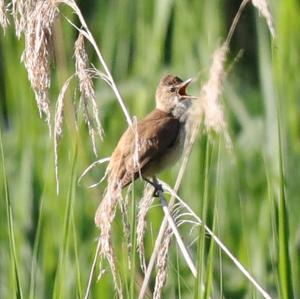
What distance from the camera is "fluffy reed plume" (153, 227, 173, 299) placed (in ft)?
8.00

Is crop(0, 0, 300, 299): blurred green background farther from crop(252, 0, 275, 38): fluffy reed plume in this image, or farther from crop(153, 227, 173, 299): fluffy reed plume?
crop(252, 0, 275, 38): fluffy reed plume

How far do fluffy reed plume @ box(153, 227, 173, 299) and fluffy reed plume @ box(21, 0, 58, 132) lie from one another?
370 mm

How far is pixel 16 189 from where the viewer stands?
16.4 feet

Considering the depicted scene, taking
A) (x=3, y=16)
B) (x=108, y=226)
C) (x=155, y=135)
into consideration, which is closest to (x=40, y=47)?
(x=3, y=16)

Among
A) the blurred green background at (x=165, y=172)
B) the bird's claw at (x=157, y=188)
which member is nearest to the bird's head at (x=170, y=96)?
the blurred green background at (x=165, y=172)

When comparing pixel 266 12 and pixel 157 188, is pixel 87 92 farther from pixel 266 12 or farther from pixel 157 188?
pixel 157 188

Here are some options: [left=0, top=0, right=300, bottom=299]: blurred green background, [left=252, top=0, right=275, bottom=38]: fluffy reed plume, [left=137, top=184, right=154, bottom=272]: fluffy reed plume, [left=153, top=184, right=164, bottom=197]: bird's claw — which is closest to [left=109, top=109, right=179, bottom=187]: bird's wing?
[left=153, top=184, right=164, bottom=197]: bird's claw

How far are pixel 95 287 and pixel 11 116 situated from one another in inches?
53.8

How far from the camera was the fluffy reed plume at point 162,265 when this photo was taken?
8.00ft

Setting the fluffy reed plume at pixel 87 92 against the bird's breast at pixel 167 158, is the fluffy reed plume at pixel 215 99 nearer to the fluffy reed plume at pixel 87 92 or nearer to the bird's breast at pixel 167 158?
the fluffy reed plume at pixel 87 92

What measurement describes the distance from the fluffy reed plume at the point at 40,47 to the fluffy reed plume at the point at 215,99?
445 millimetres

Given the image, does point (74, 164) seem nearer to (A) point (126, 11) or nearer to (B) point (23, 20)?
(B) point (23, 20)

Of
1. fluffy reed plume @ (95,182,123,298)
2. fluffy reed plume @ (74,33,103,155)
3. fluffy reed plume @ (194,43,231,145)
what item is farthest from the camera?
fluffy reed plume @ (74,33,103,155)

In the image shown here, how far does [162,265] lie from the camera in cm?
249
